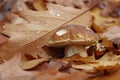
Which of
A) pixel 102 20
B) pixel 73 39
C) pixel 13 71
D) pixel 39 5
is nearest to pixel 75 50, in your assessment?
pixel 73 39

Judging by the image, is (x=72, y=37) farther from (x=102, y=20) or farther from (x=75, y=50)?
(x=102, y=20)

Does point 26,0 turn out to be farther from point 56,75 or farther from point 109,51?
point 56,75

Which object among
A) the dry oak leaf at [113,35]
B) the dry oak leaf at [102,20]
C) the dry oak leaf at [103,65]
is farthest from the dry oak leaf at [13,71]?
the dry oak leaf at [102,20]

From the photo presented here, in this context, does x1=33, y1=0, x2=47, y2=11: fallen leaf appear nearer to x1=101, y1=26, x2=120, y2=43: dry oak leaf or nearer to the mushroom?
x1=101, y1=26, x2=120, y2=43: dry oak leaf

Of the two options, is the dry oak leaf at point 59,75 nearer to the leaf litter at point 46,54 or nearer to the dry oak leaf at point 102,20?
the leaf litter at point 46,54

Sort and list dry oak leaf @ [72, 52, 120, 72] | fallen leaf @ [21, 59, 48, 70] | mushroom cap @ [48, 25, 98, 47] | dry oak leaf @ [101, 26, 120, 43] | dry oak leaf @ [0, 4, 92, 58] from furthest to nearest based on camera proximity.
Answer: dry oak leaf @ [101, 26, 120, 43]
dry oak leaf @ [0, 4, 92, 58]
mushroom cap @ [48, 25, 98, 47]
fallen leaf @ [21, 59, 48, 70]
dry oak leaf @ [72, 52, 120, 72]

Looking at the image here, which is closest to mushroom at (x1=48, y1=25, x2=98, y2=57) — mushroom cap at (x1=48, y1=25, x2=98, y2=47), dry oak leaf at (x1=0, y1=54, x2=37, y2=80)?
mushroom cap at (x1=48, y1=25, x2=98, y2=47)

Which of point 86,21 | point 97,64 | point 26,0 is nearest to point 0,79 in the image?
point 97,64
